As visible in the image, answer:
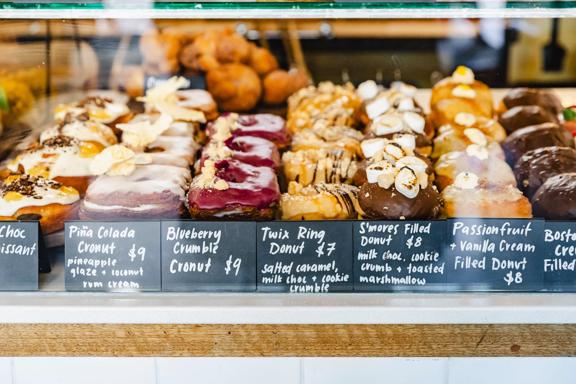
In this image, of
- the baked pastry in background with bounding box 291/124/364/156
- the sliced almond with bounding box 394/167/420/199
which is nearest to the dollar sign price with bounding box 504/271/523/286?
the sliced almond with bounding box 394/167/420/199

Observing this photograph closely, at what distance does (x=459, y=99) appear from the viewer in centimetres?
223

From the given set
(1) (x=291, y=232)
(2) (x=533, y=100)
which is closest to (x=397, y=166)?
(1) (x=291, y=232)

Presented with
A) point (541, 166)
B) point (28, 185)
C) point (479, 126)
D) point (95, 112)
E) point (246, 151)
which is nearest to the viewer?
point (28, 185)

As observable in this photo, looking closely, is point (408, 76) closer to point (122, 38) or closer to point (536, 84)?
Result: point (536, 84)

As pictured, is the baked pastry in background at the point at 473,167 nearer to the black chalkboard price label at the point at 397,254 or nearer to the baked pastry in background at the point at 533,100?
the black chalkboard price label at the point at 397,254

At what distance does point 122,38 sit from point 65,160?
3.95 ft

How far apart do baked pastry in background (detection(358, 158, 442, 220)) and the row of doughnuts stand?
17.1 inches

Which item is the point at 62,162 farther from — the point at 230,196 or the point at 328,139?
the point at 328,139

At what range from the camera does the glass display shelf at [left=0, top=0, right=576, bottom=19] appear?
4.70 ft

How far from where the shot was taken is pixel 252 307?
139 cm

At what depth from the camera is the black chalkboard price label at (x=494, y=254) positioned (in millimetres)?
1425

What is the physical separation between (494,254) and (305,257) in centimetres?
39

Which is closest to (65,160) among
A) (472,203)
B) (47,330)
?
(47,330)

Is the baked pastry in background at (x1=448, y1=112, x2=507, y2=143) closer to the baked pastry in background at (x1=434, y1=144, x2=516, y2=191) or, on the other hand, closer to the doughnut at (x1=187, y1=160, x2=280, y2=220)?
the baked pastry in background at (x1=434, y1=144, x2=516, y2=191)
